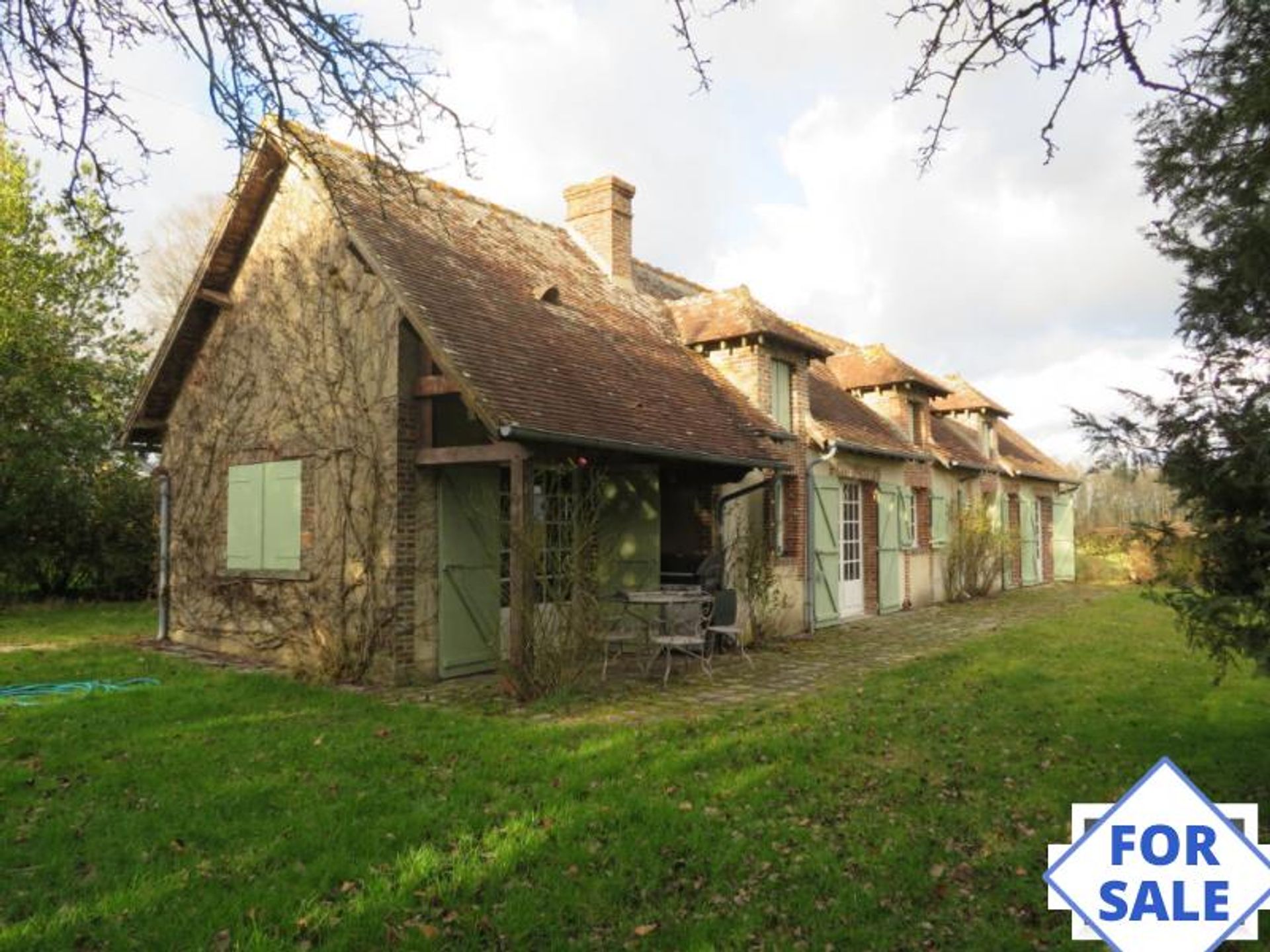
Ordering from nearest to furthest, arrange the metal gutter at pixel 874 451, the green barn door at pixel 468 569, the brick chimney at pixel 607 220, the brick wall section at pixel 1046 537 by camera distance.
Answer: the green barn door at pixel 468 569
the metal gutter at pixel 874 451
the brick chimney at pixel 607 220
the brick wall section at pixel 1046 537

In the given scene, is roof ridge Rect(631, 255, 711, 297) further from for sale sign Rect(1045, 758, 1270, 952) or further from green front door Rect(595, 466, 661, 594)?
for sale sign Rect(1045, 758, 1270, 952)

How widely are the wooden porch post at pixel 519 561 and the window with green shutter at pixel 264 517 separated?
334cm

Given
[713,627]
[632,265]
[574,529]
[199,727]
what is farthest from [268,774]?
[632,265]

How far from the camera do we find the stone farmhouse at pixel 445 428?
870 cm

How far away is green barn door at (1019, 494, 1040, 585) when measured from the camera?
22688 mm

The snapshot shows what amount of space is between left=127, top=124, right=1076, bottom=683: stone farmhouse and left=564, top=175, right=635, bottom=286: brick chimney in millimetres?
45

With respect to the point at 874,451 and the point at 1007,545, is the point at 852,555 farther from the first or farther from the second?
the point at 1007,545

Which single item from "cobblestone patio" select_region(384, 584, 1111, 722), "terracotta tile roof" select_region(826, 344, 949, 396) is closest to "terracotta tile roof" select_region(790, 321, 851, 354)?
"terracotta tile roof" select_region(826, 344, 949, 396)

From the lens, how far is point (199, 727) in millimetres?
6715

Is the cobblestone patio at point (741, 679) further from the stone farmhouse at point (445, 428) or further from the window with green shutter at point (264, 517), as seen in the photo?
the window with green shutter at point (264, 517)

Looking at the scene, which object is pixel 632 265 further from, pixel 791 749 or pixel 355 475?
pixel 791 749

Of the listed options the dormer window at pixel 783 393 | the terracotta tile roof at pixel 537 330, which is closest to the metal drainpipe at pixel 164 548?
the terracotta tile roof at pixel 537 330

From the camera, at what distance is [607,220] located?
14.3 m

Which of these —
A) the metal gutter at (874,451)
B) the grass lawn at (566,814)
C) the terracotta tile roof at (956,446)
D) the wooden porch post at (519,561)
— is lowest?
the grass lawn at (566,814)
